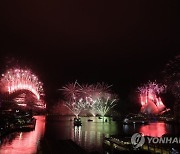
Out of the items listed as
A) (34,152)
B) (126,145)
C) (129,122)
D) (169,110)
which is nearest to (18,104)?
(129,122)

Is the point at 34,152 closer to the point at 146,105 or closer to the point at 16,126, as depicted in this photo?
the point at 16,126

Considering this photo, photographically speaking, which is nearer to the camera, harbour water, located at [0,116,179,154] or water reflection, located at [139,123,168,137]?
harbour water, located at [0,116,179,154]

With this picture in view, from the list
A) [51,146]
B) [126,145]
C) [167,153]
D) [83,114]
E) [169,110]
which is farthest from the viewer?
[83,114]

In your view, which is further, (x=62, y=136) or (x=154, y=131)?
(x=154, y=131)

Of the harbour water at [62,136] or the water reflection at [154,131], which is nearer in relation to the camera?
the harbour water at [62,136]

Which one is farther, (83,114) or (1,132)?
(83,114)

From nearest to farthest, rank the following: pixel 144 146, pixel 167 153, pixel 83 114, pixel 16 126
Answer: pixel 167 153 → pixel 144 146 → pixel 16 126 → pixel 83 114

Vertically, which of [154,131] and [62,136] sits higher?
[154,131]

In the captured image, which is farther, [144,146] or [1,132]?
[1,132]

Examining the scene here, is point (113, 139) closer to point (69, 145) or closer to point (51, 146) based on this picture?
point (69, 145)

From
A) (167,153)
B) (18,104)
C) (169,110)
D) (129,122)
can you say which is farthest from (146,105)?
(167,153)
